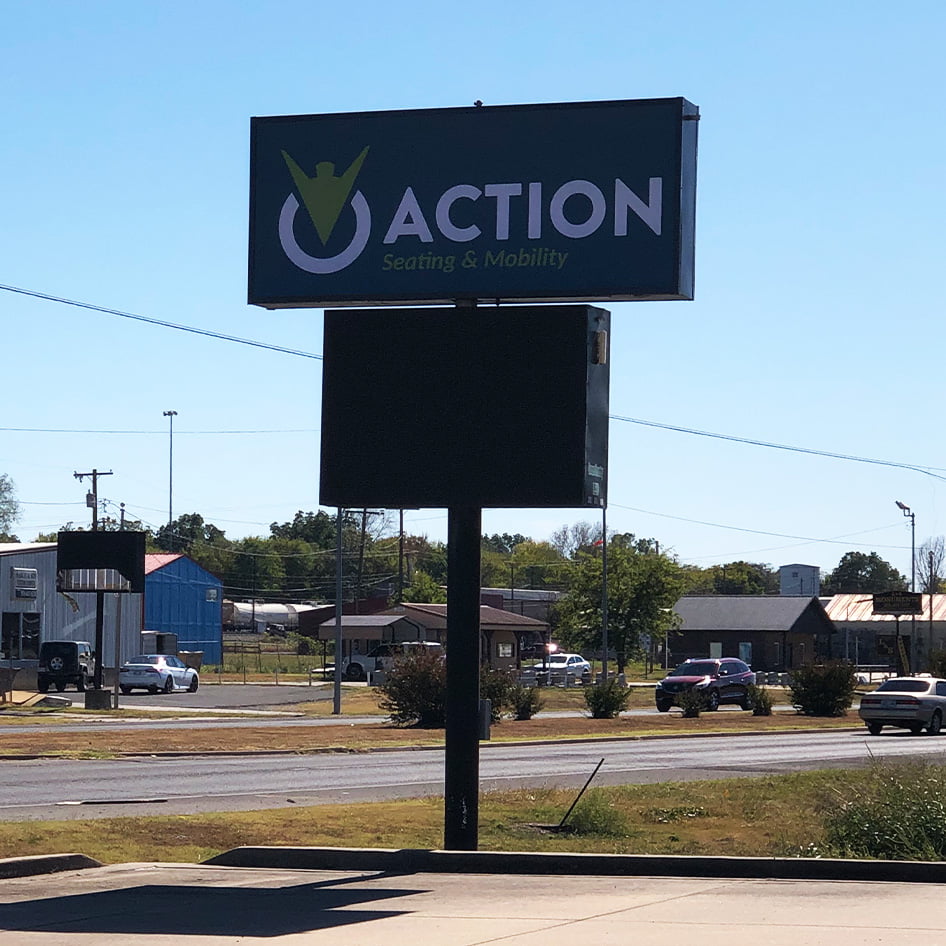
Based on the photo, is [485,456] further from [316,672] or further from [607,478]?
[316,672]

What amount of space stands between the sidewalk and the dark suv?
3914 centimetres

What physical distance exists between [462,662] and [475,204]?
4012 mm

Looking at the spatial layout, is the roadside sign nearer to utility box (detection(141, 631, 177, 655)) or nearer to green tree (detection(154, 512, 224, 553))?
utility box (detection(141, 631, 177, 655))

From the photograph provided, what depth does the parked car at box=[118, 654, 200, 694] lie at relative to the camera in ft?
199

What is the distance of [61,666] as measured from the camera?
60.6m

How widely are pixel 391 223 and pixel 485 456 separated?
2290mm

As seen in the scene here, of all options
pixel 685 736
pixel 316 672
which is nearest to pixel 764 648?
pixel 316 672

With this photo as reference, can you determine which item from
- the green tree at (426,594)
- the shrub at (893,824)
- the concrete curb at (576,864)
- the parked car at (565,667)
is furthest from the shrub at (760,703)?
the green tree at (426,594)

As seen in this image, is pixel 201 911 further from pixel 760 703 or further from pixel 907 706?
pixel 760 703

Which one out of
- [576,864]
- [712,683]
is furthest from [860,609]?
[576,864]

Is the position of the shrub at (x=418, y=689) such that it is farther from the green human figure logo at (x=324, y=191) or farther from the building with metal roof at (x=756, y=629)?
the building with metal roof at (x=756, y=629)

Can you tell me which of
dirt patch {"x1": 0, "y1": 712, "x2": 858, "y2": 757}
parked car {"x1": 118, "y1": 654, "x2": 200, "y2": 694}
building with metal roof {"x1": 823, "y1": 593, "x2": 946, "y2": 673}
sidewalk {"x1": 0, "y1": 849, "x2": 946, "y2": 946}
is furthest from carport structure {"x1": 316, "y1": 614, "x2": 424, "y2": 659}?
sidewalk {"x1": 0, "y1": 849, "x2": 946, "y2": 946}

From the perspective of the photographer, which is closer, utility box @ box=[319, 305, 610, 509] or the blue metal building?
utility box @ box=[319, 305, 610, 509]

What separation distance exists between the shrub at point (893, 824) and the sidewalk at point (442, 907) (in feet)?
3.87
